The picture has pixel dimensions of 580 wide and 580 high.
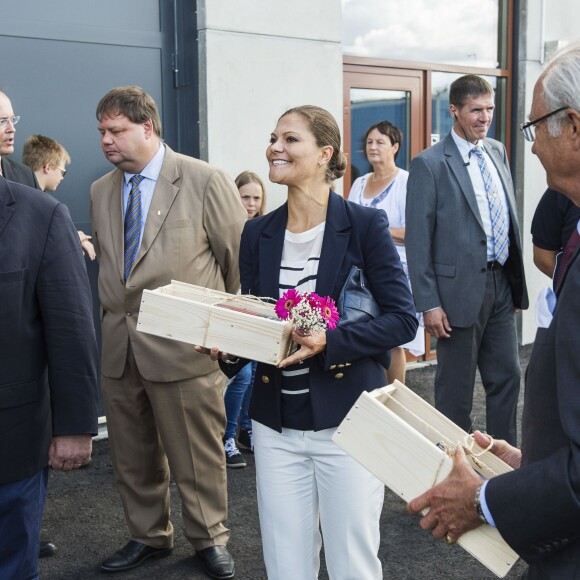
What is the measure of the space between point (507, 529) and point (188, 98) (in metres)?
5.38

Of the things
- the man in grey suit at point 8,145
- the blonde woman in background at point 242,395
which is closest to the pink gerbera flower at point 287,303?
the man in grey suit at point 8,145

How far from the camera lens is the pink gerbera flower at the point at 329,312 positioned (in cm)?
298

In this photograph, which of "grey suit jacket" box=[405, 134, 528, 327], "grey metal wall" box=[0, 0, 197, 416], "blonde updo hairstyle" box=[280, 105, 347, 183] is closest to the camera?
"blonde updo hairstyle" box=[280, 105, 347, 183]

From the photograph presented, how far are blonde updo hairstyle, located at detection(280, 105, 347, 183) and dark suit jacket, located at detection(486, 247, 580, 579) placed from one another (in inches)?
66.3

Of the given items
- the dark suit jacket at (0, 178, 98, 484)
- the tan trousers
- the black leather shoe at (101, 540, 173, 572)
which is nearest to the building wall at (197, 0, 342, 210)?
the tan trousers

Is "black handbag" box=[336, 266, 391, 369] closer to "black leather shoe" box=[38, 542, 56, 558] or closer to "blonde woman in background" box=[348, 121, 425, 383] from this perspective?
"black leather shoe" box=[38, 542, 56, 558]

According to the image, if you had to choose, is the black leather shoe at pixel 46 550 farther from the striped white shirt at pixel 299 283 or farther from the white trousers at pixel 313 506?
the striped white shirt at pixel 299 283

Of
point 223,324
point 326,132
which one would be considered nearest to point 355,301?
point 223,324

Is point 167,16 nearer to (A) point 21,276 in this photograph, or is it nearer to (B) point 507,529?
(A) point 21,276

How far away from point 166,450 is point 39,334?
1578 mm

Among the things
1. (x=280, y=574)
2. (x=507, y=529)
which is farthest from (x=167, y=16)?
(x=507, y=529)

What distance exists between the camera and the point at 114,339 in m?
4.27

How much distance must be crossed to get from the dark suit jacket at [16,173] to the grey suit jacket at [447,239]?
2220 mm

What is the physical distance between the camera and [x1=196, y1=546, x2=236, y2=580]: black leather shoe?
13.6 ft
